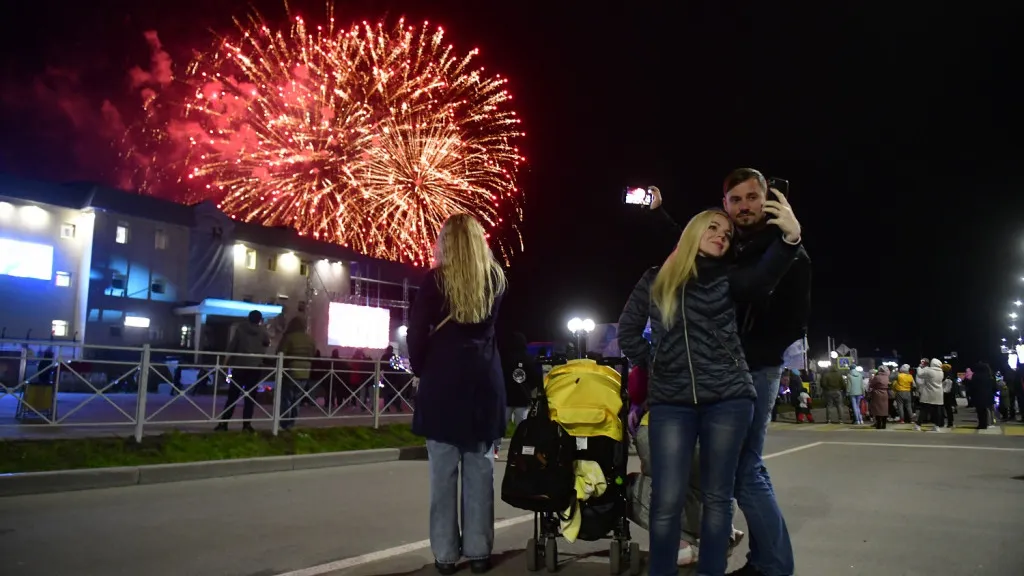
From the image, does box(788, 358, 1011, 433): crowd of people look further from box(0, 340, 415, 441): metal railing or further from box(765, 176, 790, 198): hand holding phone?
box(765, 176, 790, 198): hand holding phone

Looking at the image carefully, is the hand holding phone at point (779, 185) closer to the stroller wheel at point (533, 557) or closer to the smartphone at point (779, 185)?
the smartphone at point (779, 185)

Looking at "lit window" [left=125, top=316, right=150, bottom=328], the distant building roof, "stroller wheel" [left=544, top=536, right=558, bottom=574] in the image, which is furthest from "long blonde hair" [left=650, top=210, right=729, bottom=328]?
"lit window" [left=125, top=316, right=150, bottom=328]

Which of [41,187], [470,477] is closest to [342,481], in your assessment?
[470,477]

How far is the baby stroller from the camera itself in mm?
4098

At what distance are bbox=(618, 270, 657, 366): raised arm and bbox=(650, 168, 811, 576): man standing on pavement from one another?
50cm

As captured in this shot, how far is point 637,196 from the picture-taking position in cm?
622

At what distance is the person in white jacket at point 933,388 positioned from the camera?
60.9 ft

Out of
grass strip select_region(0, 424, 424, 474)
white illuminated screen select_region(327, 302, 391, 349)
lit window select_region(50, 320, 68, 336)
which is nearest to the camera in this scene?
grass strip select_region(0, 424, 424, 474)

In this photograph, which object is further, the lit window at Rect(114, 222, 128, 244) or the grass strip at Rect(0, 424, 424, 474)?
the lit window at Rect(114, 222, 128, 244)

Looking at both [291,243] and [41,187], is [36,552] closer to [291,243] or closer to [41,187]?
[41,187]

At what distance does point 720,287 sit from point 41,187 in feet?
115

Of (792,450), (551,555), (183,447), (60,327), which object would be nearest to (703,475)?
(551,555)

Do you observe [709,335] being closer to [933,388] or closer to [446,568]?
[446,568]

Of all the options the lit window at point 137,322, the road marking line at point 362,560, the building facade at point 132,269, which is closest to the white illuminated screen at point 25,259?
the building facade at point 132,269
